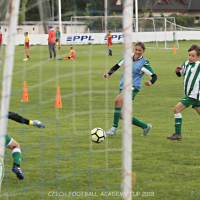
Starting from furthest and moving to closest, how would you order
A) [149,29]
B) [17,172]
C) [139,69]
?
[149,29] → [139,69] → [17,172]

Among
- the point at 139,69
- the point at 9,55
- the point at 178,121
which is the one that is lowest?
the point at 178,121

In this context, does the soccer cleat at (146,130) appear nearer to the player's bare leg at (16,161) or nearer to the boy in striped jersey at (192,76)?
the boy in striped jersey at (192,76)

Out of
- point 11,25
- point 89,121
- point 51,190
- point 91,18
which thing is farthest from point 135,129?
point 91,18

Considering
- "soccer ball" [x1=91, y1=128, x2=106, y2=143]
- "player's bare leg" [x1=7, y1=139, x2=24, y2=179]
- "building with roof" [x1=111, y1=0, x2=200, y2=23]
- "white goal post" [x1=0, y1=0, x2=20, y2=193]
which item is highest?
"building with roof" [x1=111, y1=0, x2=200, y2=23]

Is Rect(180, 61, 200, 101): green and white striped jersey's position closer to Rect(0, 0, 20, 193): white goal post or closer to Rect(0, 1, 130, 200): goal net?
Rect(0, 1, 130, 200): goal net

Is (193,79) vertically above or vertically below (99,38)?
above

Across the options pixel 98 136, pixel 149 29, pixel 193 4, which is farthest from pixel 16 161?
pixel 193 4

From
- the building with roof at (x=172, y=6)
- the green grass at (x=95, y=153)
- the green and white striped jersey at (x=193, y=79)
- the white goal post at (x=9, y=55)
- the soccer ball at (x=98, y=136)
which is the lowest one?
the green grass at (x=95, y=153)

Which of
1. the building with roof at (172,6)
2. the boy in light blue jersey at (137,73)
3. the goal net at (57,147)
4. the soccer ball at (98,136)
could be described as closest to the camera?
the goal net at (57,147)

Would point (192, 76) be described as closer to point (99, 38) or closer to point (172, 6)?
point (99, 38)

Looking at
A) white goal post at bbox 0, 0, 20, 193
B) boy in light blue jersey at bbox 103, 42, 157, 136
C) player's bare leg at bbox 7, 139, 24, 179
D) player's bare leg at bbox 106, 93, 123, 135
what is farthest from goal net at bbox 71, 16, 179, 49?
white goal post at bbox 0, 0, 20, 193

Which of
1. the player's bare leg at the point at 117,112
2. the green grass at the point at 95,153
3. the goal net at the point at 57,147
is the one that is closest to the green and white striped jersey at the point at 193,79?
the green grass at the point at 95,153

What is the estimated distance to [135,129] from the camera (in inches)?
301

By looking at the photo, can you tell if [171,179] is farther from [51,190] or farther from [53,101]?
[53,101]
